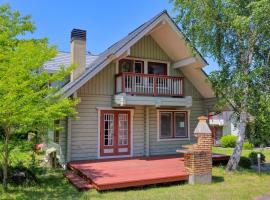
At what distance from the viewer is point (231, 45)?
11.6 meters

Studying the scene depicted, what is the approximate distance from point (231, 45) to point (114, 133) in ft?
20.5

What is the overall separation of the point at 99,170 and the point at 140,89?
433 centimetres

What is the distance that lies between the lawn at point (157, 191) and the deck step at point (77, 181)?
161mm

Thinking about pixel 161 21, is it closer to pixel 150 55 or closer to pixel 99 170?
pixel 150 55

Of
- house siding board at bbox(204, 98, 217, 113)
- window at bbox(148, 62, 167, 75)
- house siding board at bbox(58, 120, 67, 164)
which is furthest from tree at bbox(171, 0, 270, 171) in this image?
house siding board at bbox(58, 120, 67, 164)

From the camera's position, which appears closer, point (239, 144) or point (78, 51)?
point (239, 144)

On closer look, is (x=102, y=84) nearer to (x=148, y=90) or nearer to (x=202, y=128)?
(x=148, y=90)

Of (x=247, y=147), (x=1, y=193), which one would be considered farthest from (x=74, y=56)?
(x=247, y=147)

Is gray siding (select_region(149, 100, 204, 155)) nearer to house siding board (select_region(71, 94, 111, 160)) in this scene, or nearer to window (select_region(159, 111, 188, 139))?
window (select_region(159, 111, 188, 139))

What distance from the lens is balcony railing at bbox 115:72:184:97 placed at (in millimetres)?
12625

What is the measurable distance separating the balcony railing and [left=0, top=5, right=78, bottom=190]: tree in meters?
3.73

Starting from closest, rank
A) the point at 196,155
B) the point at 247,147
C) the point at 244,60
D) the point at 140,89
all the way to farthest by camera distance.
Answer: the point at 196,155
the point at 244,60
the point at 140,89
the point at 247,147

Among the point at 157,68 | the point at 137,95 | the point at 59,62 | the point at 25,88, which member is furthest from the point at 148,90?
the point at 59,62

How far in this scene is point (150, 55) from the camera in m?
14.2
